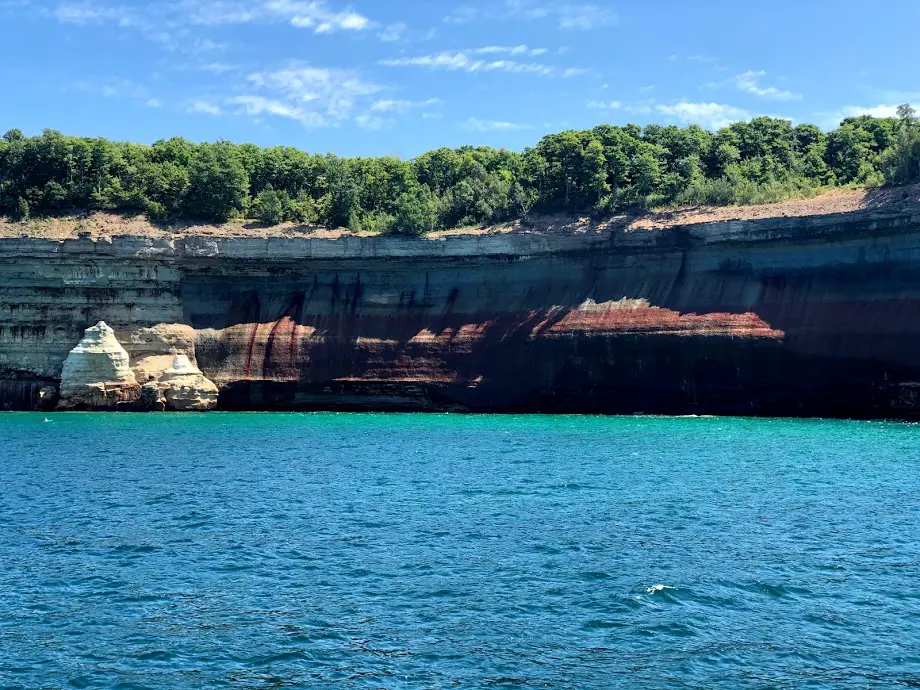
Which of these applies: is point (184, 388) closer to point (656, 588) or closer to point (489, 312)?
point (489, 312)

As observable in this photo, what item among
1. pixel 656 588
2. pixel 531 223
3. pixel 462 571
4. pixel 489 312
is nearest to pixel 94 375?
pixel 489 312

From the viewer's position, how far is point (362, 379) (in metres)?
61.2

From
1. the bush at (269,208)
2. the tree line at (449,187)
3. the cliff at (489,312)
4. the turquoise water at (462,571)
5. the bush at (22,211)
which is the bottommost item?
the turquoise water at (462,571)

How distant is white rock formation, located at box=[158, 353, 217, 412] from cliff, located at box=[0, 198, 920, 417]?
2.20 ft

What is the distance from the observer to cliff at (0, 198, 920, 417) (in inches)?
2103

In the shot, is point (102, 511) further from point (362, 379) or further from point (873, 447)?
point (362, 379)

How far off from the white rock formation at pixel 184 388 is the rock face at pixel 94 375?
2.28 meters

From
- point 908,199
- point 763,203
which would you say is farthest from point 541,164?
point 908,199

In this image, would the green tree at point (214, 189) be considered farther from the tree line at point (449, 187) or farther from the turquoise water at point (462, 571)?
the turquoise water at point (462, 571)

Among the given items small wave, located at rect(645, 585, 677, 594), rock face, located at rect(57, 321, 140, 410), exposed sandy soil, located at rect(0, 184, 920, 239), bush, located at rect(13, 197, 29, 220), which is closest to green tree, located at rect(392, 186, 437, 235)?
exposed sandy soil, located at rect(0, 184, 920, 239)

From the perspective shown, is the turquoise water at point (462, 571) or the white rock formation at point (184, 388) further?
the white rock formation at point (184, 388)

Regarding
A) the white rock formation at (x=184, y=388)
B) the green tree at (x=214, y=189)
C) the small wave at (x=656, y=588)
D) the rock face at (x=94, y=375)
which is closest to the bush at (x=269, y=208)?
the green tree at (x=214, y=189)

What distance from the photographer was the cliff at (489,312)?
175 feet

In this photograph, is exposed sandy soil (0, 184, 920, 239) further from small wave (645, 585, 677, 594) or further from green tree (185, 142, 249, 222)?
small wave (645, 585, 677, 594)
